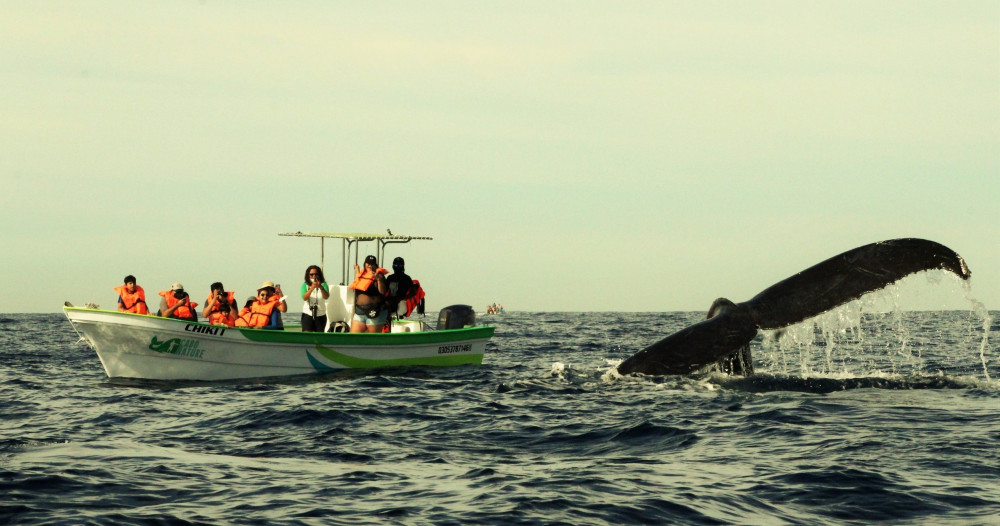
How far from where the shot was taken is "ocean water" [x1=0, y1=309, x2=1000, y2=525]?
→ 7.61 meters

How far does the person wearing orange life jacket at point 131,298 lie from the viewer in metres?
20.6

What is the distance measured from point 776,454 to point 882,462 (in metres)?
0.99

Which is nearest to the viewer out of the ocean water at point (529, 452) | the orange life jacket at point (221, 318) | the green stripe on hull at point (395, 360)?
the ocean water at point (529, 452)

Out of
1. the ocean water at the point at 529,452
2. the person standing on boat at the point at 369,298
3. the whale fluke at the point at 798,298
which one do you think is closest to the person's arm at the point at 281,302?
the person standing on boat at the point at 369,298

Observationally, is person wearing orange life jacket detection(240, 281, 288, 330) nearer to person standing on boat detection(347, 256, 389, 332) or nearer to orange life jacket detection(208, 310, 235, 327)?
orange life jacket detection(208, 310, 235, 327)

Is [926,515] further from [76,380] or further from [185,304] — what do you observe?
[76,380]

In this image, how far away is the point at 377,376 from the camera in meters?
19.4

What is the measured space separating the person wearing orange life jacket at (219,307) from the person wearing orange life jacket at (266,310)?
456 mm

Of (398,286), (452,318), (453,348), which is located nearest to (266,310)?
(398,286)

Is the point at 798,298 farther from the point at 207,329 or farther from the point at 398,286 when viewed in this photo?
the point at 207,329

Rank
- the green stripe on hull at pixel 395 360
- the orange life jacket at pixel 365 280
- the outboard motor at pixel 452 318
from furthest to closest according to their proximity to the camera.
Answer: the outboard motor at pixel 452 318 < the orange life jacket at pixel 365 280 < the green stripe on hull at pixel 395 360

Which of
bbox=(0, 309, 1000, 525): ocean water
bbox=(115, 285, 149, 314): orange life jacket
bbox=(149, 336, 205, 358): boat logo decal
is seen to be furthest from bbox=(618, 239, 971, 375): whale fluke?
bbox=(115, 285, 149, 314): orange life jacket

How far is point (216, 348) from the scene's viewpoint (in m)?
19.0

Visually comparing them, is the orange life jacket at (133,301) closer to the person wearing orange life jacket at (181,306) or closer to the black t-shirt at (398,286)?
the person wearing orange life jacket at (181,306)
